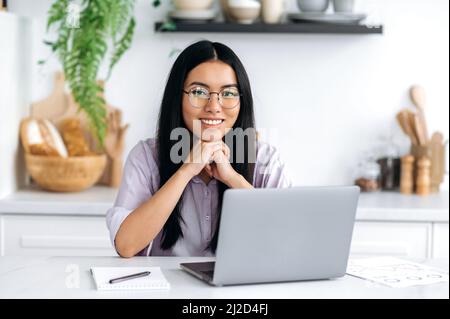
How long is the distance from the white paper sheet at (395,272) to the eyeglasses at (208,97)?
58 centimetres

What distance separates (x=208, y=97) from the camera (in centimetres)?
238

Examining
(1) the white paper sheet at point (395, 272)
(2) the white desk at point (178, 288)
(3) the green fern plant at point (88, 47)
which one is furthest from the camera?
(3) the green fern plant at point (88, 47)

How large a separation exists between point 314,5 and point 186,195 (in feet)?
4.87

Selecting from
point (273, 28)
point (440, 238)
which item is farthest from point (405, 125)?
point (273, 28)

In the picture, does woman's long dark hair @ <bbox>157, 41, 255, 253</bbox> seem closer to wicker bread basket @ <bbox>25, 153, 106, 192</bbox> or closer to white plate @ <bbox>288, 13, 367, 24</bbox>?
wicker bread basket @ <bbox>25, 153, 106, 192</bbox>

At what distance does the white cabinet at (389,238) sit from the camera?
342 cm

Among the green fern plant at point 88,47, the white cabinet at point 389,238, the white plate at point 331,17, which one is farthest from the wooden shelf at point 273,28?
the white cabinet at point 389,238

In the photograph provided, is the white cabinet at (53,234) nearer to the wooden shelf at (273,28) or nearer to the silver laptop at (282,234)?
the wooden shelf at (273,28)

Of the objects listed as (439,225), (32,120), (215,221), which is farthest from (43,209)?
(439,225)

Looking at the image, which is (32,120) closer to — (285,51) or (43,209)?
(43,209)

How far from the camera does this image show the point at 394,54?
386cm

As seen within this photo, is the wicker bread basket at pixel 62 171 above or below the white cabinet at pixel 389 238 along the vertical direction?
above

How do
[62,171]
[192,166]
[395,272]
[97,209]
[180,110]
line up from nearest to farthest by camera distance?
[395,272], [192,166], [180,110], [97,209], [62,171]

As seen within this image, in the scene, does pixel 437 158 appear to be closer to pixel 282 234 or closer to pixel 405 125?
pixel 405 125
